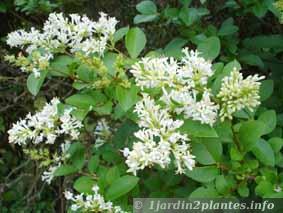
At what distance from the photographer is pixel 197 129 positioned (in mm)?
1021

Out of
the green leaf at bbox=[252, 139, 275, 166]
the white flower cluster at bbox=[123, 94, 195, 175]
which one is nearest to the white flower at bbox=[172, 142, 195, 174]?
the white flower cluster at bbox=[123, 94, 195, 175]

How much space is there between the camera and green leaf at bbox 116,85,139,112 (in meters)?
1.07

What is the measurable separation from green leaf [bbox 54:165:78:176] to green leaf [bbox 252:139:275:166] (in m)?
0.45

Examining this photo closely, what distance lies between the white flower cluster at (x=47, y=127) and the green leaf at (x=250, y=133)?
373mm

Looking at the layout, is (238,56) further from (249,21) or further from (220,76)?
(220,76)

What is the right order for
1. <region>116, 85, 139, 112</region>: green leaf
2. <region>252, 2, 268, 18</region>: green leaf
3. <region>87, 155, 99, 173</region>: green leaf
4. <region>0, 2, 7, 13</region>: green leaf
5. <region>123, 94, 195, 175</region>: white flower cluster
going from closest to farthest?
1. <region>123, 94, 195, 175</region>: white flower cluster
2. <region>116, 85, 139, 112</region>: green leaf
3. <region>87, 155, 99, 173</region>: green leaf
4. <region>252, 2, 268, 18</region>: green leaf
5. <region>0, 2, 7, 13</region>: green leaf

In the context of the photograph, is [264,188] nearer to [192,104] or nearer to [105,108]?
[192,104]

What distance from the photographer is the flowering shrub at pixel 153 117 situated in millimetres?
991

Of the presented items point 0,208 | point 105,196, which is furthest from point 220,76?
point 0,208

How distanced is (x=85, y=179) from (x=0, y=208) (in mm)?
1590

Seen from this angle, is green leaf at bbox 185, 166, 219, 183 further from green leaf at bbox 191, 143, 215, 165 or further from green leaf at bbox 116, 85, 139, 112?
green leaf at bbox 116, 85, 139, 112

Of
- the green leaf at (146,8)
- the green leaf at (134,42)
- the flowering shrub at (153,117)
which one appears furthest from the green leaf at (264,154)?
the green leaf at (146,8)

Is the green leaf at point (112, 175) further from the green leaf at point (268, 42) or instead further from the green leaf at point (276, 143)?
the green leaf at point (268, 42)

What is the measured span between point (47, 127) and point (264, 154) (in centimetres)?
48
